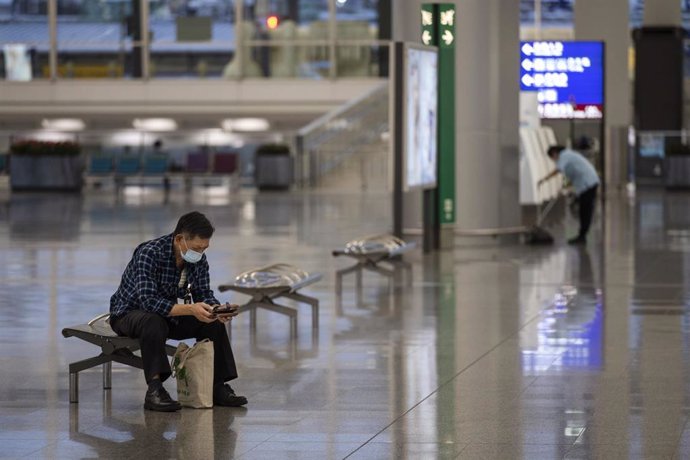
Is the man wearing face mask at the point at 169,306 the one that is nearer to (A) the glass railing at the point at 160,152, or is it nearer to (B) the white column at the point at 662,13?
(A) the glass railing at the point at 160,152

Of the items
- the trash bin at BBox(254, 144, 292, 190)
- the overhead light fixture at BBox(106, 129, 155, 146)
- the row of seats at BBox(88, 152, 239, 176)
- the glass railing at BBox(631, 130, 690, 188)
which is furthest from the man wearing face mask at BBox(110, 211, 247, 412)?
the overhead light fixture at BBox(106, 129, 155, 146)

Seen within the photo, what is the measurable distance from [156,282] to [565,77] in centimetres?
2336

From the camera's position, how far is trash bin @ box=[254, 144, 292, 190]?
42375mm

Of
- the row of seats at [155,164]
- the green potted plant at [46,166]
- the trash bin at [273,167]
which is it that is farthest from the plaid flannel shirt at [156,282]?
the row of seats at [155,164]

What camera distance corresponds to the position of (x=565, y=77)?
30.8m

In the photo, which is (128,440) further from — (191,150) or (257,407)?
(191,150)

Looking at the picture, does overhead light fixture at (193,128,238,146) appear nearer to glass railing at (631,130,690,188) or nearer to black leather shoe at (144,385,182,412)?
glass railing at (631,130,690,188)

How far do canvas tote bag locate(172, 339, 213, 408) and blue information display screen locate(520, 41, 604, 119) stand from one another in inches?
887

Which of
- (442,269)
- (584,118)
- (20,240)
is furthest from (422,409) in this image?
(584,118)

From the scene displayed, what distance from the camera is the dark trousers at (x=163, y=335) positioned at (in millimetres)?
8203

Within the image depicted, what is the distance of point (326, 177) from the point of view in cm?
4353

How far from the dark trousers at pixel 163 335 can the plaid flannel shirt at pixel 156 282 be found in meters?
0.07

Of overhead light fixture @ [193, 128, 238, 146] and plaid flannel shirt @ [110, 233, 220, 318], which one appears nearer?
plaid flannel shirt @ [110, 233, 220, 318]

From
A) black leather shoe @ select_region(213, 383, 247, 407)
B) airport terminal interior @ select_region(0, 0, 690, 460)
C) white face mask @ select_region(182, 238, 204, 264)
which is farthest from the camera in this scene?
black leather shoe @ select_region(213, 383, 247, 407)
